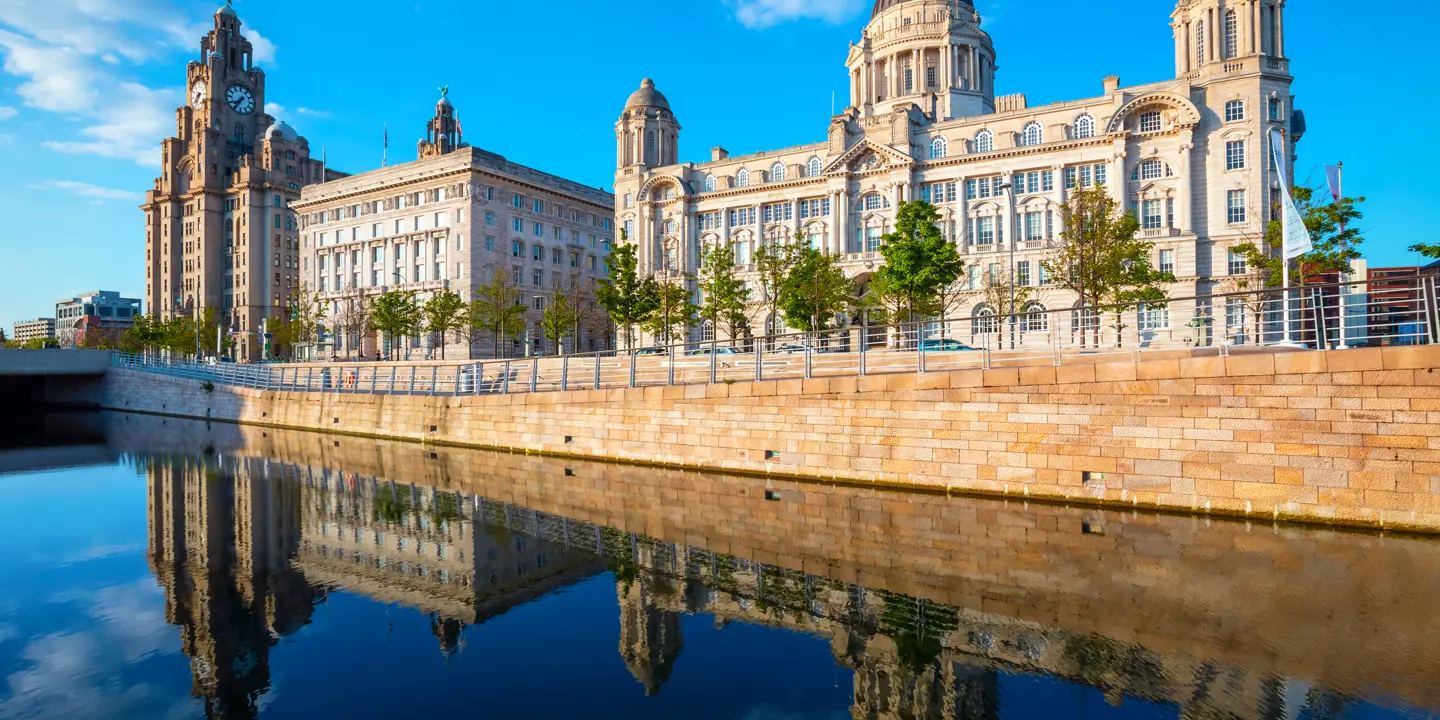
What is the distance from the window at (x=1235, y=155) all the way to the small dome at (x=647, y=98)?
4898 centimetres

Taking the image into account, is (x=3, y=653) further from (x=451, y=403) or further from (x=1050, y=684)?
(x=451, y=403)

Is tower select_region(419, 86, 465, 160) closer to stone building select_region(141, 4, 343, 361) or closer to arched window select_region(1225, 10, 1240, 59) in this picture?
stone building select_region(141, 4, 343, 361)

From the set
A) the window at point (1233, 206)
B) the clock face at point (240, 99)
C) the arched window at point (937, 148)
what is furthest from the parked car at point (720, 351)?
the clock face at point (240, 99)

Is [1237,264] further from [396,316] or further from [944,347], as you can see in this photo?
[396,316]

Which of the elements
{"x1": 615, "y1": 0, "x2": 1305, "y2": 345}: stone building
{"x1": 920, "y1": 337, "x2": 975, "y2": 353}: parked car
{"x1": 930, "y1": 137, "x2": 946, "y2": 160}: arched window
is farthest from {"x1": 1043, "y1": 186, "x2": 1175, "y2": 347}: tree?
{"x1": 930, "y1": 137, "x2": 946, "y2": 160}: arched window

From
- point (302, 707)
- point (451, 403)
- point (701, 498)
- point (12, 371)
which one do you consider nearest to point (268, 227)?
point (12, 371)

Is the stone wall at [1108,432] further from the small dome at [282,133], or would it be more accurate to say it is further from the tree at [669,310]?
the small dome at [282,133]

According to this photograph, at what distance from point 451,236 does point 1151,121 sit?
2441 inches

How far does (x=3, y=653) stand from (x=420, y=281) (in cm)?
7735

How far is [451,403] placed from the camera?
3025 cm

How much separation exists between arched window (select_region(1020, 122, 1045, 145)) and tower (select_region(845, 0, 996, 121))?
697 inches

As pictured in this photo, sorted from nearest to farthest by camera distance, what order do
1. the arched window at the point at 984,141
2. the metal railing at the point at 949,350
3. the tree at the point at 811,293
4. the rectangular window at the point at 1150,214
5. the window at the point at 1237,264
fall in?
the metal railing at the point at 949,350, the tree at the point at 811,293, the window at the point at 1237,264, the rectangular window at the point at 1150,214, the arched window at the point at 984,141

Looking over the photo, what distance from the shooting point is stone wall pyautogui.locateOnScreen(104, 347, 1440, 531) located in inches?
543

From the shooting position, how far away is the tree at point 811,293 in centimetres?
4826
